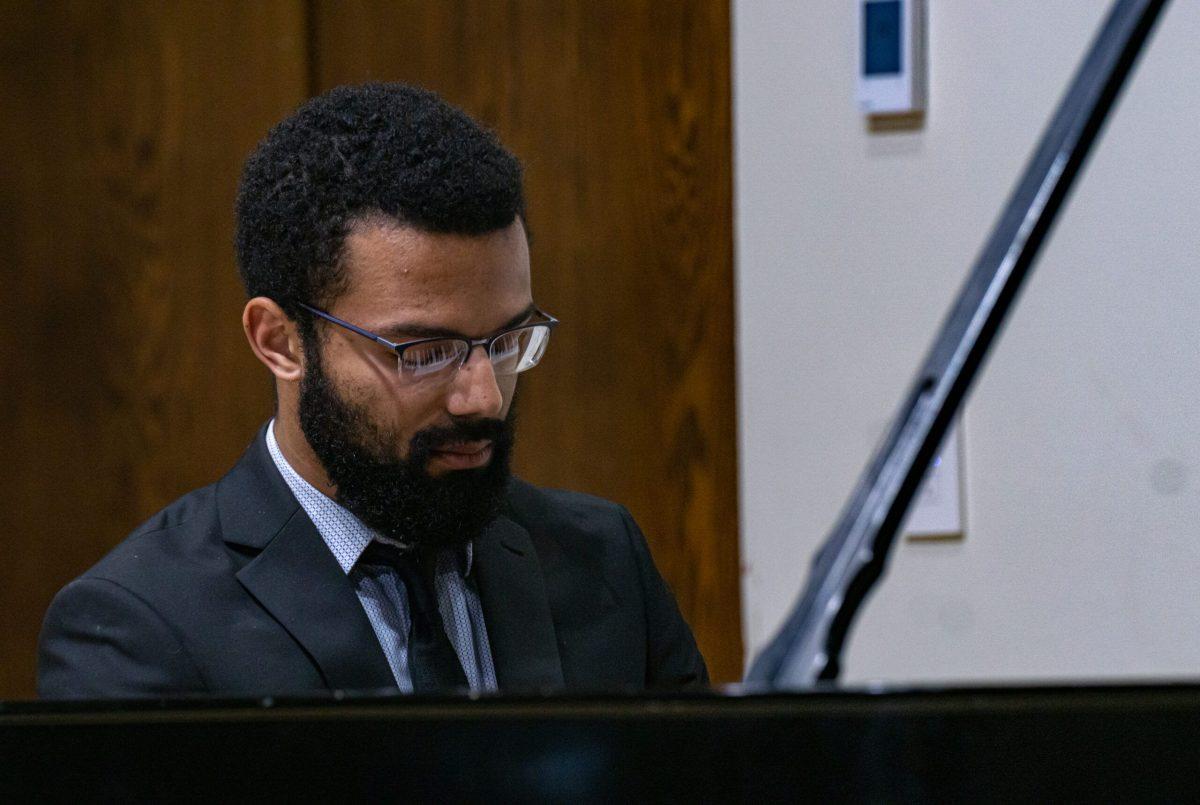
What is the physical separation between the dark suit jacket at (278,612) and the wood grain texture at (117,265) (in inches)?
40.7

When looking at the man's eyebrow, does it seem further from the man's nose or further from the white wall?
the white wall

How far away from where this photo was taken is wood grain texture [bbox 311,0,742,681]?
2209mm

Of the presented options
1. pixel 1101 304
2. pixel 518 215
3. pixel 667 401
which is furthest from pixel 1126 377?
pixel 518 215

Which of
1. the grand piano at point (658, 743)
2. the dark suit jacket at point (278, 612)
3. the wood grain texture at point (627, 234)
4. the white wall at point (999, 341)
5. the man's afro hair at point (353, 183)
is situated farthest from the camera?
the wood grain texture at point (627, 234)

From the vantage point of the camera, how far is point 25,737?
28.2 inches

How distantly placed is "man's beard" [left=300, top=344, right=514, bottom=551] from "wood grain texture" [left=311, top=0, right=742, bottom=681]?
36.9 inches

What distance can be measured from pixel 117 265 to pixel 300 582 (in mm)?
1284

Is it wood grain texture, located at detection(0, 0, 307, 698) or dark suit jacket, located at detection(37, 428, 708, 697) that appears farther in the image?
wood grain texture, located at detection(0, 0, 307, 698)

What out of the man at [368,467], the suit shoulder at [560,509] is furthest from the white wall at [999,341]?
the man at [368,467]

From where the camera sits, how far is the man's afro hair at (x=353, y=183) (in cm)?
127

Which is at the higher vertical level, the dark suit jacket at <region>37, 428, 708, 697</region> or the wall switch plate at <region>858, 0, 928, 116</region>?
the wall switch plate at <region>858, 0, 928, 116</region>

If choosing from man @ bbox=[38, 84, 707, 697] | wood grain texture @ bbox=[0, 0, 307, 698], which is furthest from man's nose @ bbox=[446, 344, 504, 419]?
wood grain texture @ bbox=[0, 0, 307, 698]

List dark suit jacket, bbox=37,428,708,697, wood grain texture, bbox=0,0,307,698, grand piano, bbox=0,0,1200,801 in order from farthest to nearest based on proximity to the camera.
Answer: wood grain texture, bbox=0,0,307,698
dark suit jacket, bbox=37,428,708,697
grand piano, bbox=0,0,1200,801

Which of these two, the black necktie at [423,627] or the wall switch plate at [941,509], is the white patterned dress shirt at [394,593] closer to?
the black necktie at [423,627]
